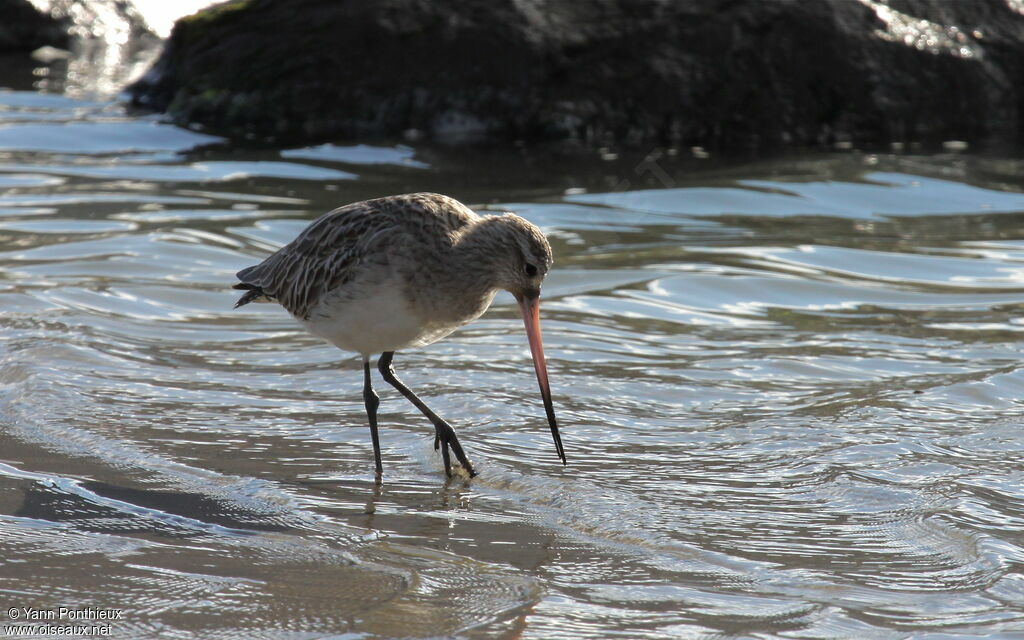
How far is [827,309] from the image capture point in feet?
30.5

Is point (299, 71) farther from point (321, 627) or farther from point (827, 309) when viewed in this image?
point (321, 627)

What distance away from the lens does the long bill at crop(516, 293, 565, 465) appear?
20.7 feet

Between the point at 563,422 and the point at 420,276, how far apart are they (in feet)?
4.44

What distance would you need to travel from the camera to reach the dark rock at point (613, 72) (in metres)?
14.0

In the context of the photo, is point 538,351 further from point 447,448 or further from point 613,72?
point 613,72

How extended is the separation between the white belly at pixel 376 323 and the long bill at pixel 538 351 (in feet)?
1.28

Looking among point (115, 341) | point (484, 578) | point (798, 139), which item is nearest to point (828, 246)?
point (798, 139)

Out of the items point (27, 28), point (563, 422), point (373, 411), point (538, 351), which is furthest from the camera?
point (27, 28)

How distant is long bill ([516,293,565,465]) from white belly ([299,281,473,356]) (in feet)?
1.28

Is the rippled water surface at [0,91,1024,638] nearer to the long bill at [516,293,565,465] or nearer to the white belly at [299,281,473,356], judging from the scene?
the long bill at [516,293,565,465]

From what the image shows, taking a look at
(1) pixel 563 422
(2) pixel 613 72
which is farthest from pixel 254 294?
(2) pixel 613 72

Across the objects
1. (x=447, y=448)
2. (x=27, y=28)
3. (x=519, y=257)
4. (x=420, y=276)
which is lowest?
(x=447, y=448)

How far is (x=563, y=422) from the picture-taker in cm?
715

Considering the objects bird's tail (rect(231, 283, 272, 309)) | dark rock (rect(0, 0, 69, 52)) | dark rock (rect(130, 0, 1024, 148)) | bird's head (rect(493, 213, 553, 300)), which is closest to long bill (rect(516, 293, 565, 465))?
bird's head (rect(493, 213, 553, 300))
